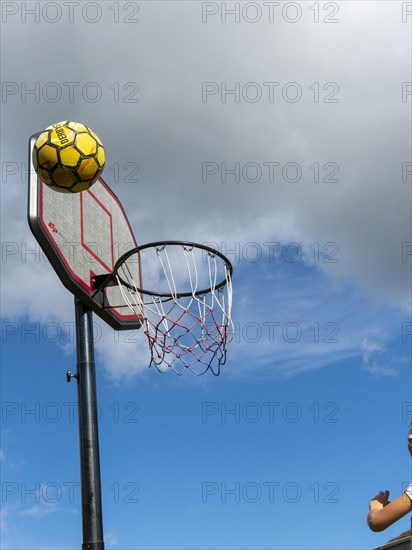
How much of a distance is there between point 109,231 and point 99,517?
4405mm

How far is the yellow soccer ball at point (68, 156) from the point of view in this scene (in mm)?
8391

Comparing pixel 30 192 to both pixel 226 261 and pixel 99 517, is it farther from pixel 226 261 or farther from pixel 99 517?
pixel 99 517

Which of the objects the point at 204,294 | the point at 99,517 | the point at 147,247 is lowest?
the point at 99,517

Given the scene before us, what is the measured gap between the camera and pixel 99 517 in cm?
862

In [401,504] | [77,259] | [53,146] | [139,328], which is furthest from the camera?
[139,328]

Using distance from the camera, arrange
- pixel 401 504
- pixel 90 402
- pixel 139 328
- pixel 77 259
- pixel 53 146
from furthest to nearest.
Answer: pixel 139 328, pixel 77 259, pixel 90 402, pixel 53 146, pixel 401 504

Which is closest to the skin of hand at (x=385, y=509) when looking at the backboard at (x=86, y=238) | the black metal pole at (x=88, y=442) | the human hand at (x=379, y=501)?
the human hand at (x=379, y=501)

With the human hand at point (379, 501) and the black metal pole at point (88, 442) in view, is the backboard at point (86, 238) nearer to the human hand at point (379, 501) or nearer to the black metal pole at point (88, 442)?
the black metal pole at point (88, 442)

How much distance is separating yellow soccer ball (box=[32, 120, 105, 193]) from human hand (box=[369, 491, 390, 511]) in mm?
6328

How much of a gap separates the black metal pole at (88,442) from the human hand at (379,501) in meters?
6.25

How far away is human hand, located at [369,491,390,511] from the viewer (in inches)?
114

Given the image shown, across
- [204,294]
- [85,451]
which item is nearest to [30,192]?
[204,294]

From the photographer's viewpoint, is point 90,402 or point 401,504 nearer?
point 401,504

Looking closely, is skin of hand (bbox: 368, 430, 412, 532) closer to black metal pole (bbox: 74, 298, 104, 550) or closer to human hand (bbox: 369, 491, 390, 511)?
human hand (bbox: 369, 491, 390, 511)
